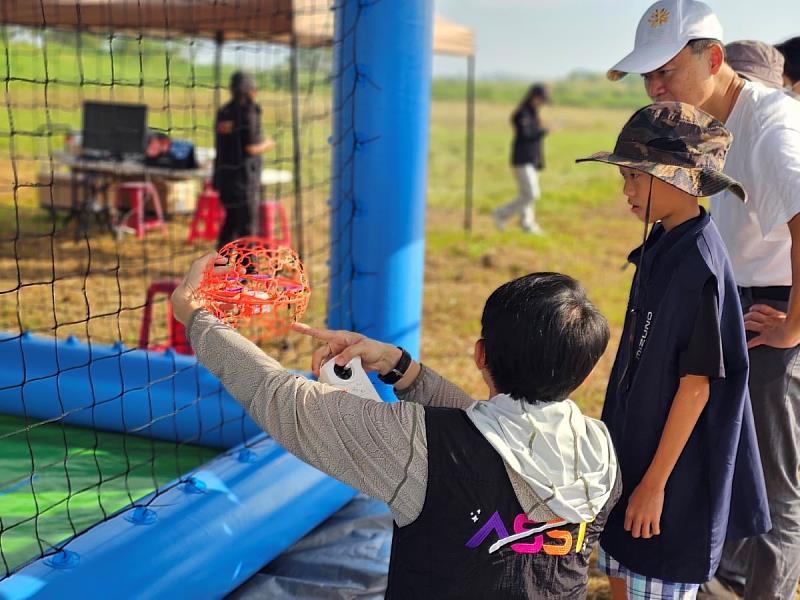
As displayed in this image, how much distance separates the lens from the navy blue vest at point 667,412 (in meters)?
1.81

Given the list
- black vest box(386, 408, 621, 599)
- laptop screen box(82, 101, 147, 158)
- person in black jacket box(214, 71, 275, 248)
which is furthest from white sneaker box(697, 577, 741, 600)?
laptop screen box(82, 101, 147, 158)

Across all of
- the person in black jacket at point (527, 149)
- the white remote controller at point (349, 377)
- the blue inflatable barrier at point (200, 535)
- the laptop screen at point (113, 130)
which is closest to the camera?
the white remote controller at point (349, 377)

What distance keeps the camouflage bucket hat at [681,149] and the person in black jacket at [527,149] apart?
800 cm

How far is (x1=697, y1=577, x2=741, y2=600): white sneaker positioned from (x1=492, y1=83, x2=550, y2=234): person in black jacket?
288 inches

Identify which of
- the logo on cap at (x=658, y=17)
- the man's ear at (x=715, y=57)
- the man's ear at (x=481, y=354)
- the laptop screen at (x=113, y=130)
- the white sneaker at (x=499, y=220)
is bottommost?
the white sneaker at (x=499, y=220)

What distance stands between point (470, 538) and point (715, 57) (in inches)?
51.3

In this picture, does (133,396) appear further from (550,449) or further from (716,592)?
(550,449)

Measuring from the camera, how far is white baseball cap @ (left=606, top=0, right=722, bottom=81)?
2.09 meters

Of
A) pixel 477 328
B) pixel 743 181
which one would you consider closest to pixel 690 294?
pixel 743 181

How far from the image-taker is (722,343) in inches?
72.7

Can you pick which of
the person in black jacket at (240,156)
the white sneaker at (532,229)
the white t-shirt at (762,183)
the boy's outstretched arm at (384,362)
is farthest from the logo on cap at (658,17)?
the white sneaker at (532,229)

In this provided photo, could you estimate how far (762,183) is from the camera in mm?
2088

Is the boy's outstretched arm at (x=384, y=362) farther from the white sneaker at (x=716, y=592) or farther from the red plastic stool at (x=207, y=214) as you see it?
the red plastic stool at (x=207, y=214)

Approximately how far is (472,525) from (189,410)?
7.59 feet
